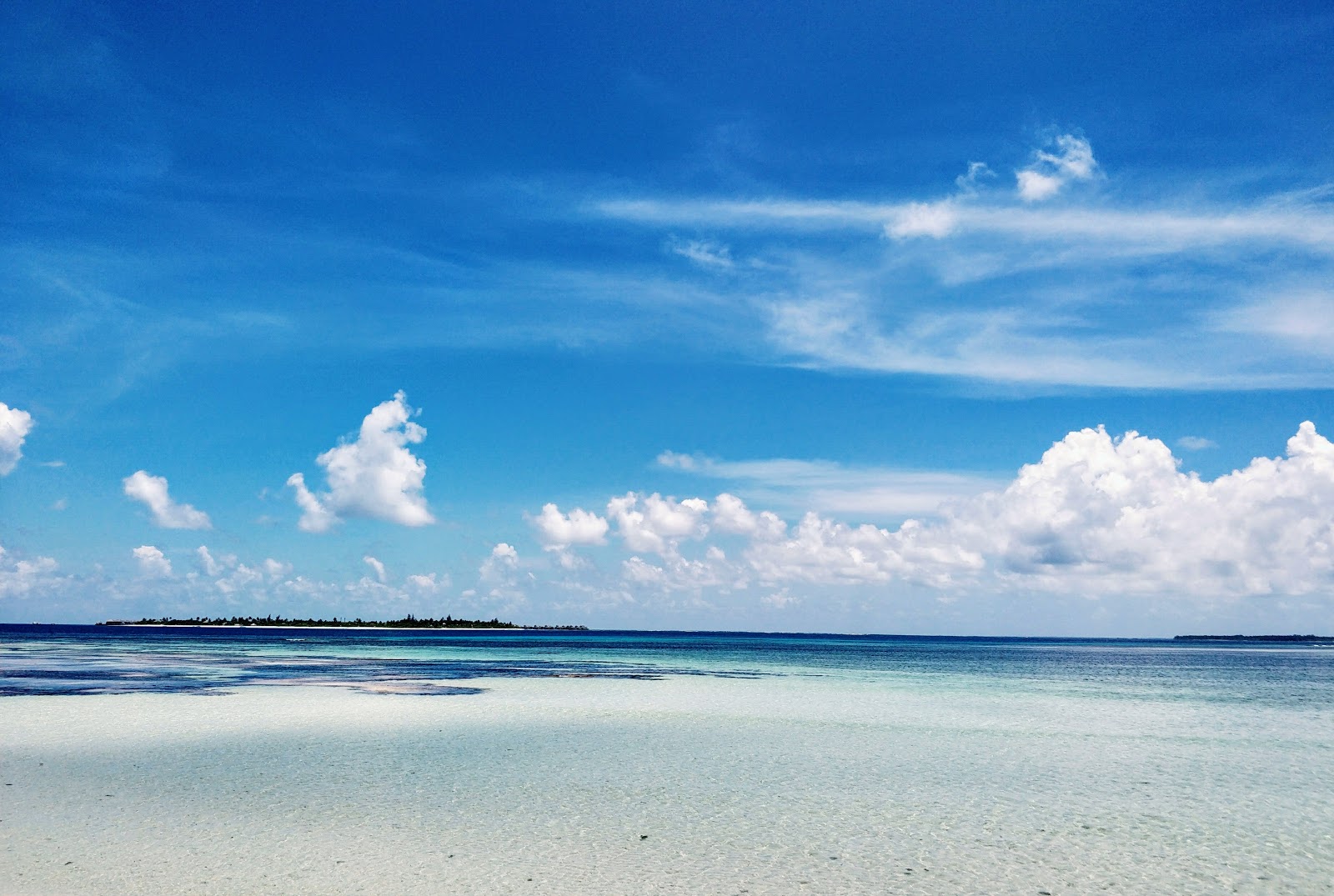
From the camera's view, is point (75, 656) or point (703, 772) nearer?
point (703, 772)

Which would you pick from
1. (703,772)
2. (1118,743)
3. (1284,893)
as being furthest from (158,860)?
(1118,743)

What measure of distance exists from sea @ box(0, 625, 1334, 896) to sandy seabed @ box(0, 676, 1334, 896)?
0.08 m

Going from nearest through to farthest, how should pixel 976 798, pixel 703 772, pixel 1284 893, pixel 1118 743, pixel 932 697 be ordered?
pixel 1284 893 → pixel 976 798 → pixel 703 772 → pixel 1118 743 → pixel 932 697

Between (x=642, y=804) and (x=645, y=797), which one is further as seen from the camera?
(x=645, y=797)

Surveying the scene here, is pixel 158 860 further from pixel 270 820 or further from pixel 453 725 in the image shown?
pixel 453 725

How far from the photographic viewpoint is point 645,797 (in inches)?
685

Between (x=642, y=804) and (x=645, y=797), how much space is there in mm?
701

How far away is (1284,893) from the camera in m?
12.2

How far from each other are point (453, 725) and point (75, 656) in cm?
5488

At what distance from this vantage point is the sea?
1236 cm

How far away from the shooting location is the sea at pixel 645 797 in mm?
12359

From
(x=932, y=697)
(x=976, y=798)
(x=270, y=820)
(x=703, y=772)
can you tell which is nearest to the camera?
(x=270, y=820)

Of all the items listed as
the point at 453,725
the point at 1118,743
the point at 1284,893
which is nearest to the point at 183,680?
the point at 453,725

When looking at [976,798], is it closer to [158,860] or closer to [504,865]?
[504,865]
